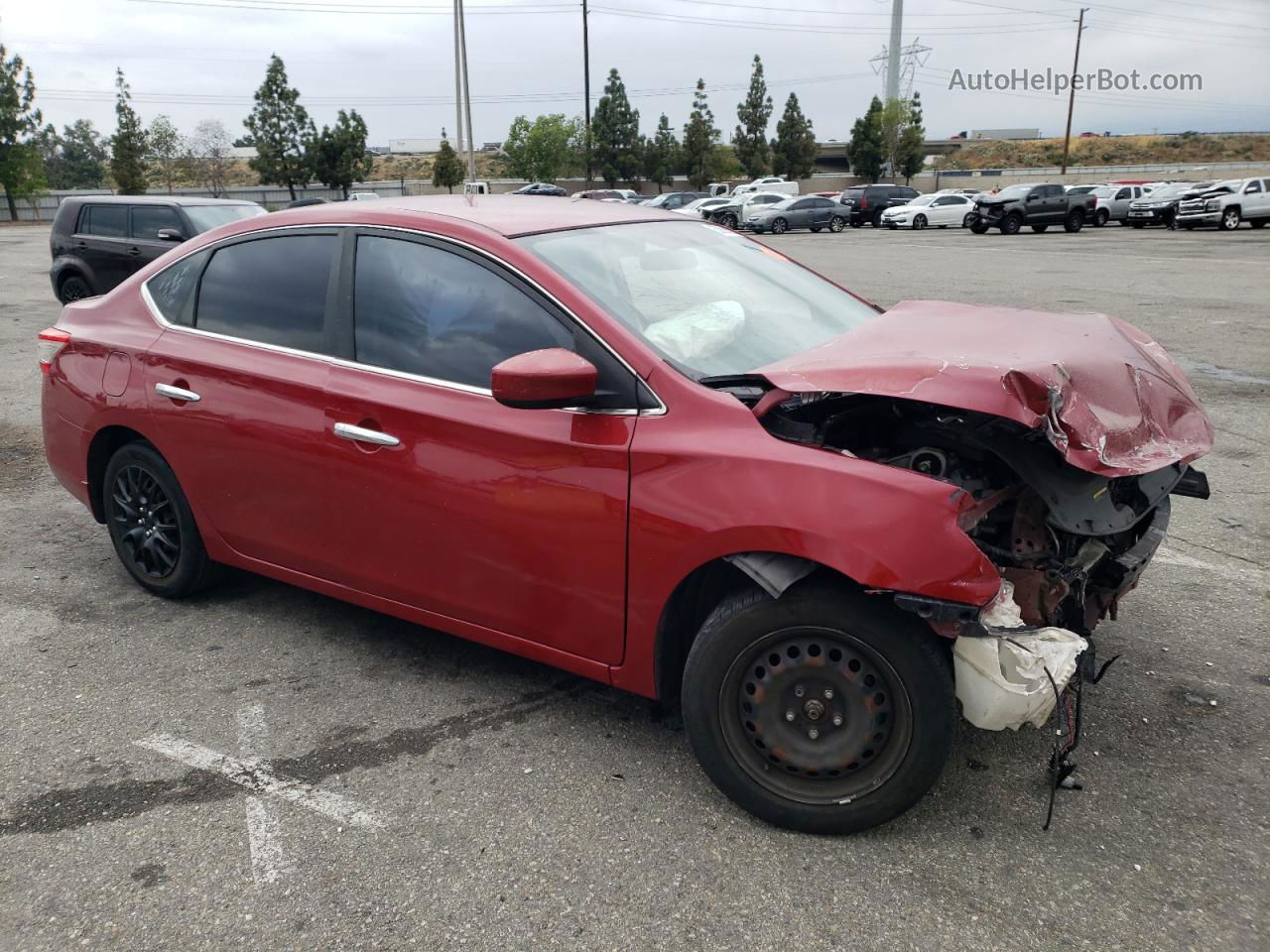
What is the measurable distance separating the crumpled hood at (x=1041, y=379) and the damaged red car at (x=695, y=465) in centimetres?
1

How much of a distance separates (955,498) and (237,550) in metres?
2.78

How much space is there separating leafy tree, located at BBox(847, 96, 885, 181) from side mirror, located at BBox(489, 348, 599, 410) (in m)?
78.1

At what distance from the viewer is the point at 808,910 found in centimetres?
248

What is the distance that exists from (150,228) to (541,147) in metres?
70.3

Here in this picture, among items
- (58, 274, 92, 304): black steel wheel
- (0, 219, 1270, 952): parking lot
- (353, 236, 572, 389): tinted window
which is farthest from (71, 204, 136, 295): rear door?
(353, 236, 572, 389): tinted window

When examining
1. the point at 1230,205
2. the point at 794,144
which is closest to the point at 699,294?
the point at 1230,205

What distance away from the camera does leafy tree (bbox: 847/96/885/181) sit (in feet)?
247

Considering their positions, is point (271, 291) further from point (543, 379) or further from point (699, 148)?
point (699, 148)

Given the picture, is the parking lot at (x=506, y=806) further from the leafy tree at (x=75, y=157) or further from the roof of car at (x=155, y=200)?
the leafy tree at (x=75, y=157)

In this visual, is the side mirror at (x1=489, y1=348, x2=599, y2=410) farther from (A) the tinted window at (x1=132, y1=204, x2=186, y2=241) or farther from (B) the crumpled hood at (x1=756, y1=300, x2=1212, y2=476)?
(A) the tinted window at (x1=132, y1=204, x2=186, y2=241)

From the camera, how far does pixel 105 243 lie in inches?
528

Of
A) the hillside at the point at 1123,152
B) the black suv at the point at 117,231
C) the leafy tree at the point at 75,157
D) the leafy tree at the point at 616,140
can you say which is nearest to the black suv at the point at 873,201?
the black suv at the point at 117,231

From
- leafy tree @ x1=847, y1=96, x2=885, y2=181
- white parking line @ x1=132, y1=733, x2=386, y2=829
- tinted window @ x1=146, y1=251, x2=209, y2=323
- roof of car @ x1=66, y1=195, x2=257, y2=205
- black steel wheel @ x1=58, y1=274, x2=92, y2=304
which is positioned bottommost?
white parking line @ x1=132, y1=733, x2=386, y2=829

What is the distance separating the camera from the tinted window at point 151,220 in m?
12.9
